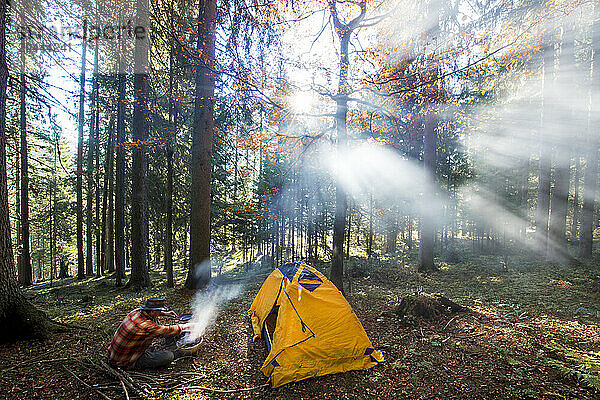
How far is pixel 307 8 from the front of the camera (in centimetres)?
847

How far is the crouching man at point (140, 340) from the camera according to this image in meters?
4.14

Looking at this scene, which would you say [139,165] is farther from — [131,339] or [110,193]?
[131,339]

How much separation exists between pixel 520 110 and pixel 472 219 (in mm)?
8844

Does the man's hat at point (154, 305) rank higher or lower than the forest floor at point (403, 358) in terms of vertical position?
higher

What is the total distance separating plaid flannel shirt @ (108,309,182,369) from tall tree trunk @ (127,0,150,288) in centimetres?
751

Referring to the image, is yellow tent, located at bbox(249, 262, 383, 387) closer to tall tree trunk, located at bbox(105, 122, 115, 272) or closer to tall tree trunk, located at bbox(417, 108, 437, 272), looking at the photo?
tall tree trunk, located at bbox(417, 108, 437, 272)

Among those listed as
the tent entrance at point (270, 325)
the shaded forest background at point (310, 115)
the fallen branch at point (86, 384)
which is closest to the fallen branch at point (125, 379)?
the fallen branch at point (86, 384)

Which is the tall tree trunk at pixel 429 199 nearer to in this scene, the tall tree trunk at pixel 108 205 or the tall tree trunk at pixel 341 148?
the tall tree trunk at pixel 341 148

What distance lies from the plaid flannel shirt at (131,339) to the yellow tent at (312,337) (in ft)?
6.12

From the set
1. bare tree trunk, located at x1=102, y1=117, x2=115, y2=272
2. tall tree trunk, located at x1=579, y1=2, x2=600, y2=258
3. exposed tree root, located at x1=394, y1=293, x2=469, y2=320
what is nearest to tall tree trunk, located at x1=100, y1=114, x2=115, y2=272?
bare tree trunk, located at x1=102, y1=117, x2=115, y2=272

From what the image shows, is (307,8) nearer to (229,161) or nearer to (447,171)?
(229,161)

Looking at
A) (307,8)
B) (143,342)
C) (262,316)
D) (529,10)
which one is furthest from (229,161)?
(529,10)

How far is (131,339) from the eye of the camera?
13.5ft

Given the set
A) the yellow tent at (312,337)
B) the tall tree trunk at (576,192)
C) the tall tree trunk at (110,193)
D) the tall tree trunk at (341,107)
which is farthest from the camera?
the tall tree trunk at (576,192)
